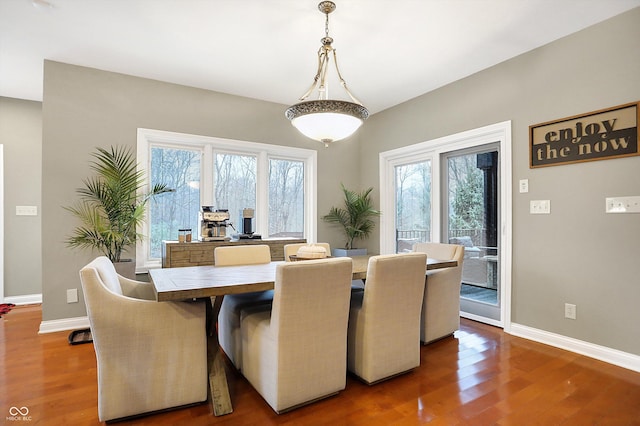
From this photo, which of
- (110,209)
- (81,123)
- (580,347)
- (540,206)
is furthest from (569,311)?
(81,123)

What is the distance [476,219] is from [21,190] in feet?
18.4

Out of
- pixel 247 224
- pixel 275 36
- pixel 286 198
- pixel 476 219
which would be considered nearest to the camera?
pixel 275 36

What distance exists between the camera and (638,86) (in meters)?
2.42

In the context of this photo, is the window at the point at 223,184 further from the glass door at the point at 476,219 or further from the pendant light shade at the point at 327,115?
the pendant light shade at the point at 327,115

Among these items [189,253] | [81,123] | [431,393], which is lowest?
[431,393]

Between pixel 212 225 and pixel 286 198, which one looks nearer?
pixel 212 225

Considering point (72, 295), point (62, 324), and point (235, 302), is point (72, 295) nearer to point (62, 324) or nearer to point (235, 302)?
point (62, 324)

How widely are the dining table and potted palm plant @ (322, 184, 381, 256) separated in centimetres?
242

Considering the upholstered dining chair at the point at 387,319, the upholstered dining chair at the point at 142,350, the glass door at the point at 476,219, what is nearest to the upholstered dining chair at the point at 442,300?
the upholstered dining chair at the point at 387,319

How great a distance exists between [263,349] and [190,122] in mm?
2997

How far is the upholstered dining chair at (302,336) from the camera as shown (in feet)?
5.62

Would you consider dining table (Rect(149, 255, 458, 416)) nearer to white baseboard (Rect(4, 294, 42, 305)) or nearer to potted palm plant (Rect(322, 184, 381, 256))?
potted palm plant (Rect(322, 184, 381, 256))

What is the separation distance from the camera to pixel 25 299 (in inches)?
165

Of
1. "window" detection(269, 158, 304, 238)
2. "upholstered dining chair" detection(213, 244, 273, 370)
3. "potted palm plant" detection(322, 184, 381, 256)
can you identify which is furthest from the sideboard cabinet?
"potted palm plant" detection(322, 184, 381, 256)
